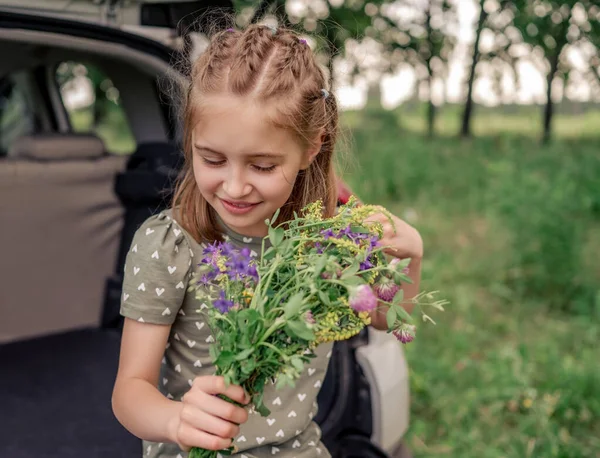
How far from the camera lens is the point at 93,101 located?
37.0 ft

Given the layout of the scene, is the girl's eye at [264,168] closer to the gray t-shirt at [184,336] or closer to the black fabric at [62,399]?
the gray t-shirt at [184,336]

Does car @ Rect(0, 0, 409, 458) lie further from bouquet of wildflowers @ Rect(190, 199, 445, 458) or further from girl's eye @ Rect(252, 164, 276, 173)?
bouquet of wildflowers @ Rect(190, 199, 445, 458)

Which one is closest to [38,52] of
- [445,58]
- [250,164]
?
[250,164]

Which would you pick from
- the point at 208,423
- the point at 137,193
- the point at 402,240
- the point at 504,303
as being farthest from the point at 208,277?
the point at 504,303

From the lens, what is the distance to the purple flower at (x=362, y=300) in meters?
0.92

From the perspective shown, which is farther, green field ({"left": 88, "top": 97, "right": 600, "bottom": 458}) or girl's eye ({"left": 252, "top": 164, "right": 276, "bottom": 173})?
green field ({"left": 88, "top": 97, "right": 600, "bottom": 458})

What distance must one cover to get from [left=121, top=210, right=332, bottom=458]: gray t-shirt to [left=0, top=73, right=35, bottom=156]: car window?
1.99 m

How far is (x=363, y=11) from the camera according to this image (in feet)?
22.2

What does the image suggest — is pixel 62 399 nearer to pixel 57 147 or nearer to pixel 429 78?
pixel 57 147

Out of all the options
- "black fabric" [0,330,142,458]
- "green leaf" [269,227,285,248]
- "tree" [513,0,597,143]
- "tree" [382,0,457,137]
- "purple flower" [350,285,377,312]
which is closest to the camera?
"purple flower" [350,285,377,312]

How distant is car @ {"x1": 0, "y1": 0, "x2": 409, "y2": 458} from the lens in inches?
85.8

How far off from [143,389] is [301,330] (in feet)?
1.64

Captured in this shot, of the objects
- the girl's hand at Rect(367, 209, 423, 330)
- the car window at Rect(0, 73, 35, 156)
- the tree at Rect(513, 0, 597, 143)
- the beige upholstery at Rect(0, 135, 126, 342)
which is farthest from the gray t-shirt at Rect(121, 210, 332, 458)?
the tree at Rect(513, 0, 597, 143)

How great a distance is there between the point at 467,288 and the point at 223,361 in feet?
12.6
